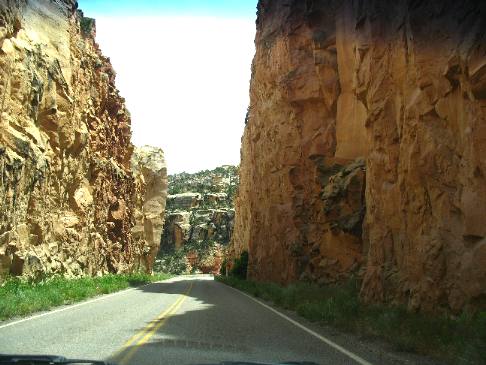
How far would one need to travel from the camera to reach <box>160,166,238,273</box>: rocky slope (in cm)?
11725

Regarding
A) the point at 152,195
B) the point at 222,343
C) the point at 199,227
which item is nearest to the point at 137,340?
the point at 222,343

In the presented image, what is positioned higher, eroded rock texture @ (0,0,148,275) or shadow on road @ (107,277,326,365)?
eroded rock texture @ (0,0,148,275)

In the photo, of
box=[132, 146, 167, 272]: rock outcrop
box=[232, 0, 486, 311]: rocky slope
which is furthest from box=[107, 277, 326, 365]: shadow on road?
box=[132, 146, 167, 272]: rock outcrop

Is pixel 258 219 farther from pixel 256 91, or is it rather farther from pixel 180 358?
pixel 180 358

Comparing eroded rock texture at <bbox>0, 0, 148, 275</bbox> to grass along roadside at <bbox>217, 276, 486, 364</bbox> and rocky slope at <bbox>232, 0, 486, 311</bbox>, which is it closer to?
rocky slope at <bbox>232, 0, 486, 311</bbox>

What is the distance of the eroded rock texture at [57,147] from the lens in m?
23.2

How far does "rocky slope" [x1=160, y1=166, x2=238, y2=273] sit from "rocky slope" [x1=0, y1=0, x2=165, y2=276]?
68257 millimetres

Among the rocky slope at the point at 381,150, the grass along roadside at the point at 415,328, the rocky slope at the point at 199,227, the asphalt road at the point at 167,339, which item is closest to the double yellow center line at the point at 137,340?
the asphalt road at the point at 167,339

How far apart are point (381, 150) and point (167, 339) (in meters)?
10.8

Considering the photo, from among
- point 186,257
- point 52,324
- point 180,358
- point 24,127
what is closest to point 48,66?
point 24,127

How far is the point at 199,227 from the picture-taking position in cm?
12300

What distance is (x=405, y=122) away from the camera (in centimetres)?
1481

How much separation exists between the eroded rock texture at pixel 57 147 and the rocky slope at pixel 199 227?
2716 inches

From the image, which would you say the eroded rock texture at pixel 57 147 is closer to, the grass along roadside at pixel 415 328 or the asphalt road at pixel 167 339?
the asphalt road at pixel 167 339
